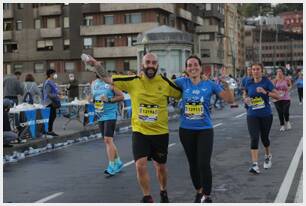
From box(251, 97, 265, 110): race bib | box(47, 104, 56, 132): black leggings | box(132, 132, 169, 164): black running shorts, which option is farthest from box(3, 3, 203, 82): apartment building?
box(132, 132, 169, 164): black running shorts

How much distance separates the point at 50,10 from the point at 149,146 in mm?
69151

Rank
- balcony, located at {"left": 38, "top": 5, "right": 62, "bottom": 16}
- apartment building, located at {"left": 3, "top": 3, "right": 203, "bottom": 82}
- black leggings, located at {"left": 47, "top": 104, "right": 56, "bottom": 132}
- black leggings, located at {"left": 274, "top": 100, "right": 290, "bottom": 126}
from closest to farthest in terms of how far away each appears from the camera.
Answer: black leggings, located at {"left": 47, "top": 104, "right": 56, "bottom": 132}
black leggings, located at {"left": 274, "top": 100, "right": 290, "bottom": 126}
apartment building, located at {"left": 3, "top": 3, "right": 203, "bottom": 82}
balcony, located at {"left": 38, "top": 5, "right": 62, "bottom": 16}

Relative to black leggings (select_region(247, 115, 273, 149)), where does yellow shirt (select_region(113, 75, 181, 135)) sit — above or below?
above

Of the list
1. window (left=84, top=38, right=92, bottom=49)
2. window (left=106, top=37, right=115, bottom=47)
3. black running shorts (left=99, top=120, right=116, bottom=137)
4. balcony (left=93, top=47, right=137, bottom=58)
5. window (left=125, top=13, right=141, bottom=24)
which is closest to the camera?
black running shorts (left=99, top=120, right=116, bottom=137)

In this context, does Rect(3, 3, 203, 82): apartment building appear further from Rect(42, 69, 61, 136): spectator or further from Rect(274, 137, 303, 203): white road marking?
Rect(274, 137, 303, 203): white road marking

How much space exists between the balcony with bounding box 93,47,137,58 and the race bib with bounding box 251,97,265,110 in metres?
59.5

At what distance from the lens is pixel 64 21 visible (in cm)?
7450

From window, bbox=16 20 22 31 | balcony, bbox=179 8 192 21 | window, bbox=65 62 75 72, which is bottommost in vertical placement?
window, bbox=65 62 75 72

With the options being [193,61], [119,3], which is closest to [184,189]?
[193,61]

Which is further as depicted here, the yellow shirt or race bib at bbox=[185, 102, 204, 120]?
the yellow shirt

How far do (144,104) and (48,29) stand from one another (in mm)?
68853

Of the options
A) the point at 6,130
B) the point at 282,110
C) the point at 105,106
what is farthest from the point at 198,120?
the point at 282,110

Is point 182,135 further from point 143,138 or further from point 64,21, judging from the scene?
point 64,21

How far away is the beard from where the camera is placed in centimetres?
745
